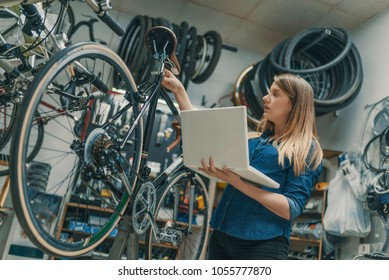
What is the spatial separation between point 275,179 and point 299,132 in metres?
0.18

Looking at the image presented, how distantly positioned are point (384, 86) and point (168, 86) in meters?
1.86

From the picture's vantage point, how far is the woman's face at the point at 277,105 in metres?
1.25

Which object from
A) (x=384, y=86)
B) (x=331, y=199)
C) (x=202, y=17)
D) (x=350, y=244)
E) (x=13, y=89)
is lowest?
(x=350, y=244)

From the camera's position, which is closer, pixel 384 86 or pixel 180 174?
pixel 180 174

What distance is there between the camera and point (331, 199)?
2.49 metres

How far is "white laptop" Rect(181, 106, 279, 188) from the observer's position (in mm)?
967

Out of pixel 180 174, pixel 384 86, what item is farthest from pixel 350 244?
pixel 180 174

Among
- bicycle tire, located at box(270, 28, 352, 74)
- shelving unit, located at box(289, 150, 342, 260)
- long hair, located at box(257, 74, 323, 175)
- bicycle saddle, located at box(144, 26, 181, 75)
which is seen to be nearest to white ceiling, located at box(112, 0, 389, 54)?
bicycle tire, located at box(270, 28, 352, 74)

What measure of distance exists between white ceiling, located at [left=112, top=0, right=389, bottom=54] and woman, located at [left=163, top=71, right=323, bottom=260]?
176cm

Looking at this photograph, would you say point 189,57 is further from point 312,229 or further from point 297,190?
point 297,190

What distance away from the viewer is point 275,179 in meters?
1.19

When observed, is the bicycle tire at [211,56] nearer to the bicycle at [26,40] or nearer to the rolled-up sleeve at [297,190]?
the bicycle at [26,40]

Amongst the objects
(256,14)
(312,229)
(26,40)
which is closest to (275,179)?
(26,40)
